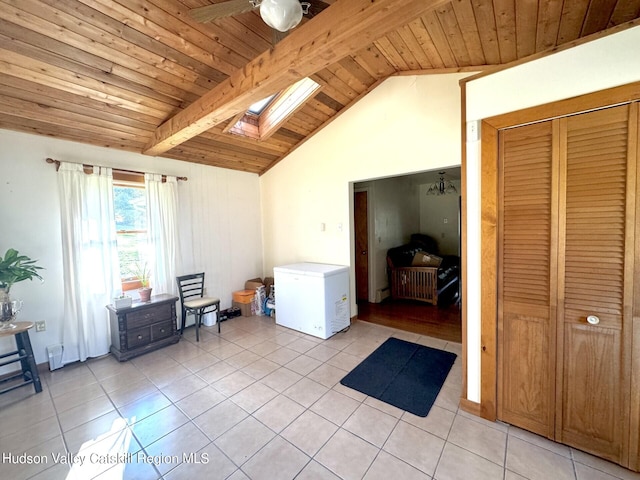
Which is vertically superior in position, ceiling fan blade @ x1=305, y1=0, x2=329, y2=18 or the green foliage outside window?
ceiling fan blade @ x1=305, y1=0, x2=329, y2=18

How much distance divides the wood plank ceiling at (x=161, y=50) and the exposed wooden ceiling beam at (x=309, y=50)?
0.08 metres

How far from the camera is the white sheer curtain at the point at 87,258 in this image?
275 cm

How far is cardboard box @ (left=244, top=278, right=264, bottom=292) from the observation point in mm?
4441

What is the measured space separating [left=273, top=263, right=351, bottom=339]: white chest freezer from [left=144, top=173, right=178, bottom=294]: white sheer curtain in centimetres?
149

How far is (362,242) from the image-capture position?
477cm

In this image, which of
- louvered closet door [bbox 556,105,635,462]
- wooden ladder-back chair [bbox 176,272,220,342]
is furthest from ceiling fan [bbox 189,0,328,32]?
wooden ladder-back chair [bbox 176,272,220,342]

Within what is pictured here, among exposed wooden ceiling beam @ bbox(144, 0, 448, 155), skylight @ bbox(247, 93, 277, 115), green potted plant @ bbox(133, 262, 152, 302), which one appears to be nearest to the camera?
exposed wooden ceiling beam @ bbox(144, 0, 448, 155)

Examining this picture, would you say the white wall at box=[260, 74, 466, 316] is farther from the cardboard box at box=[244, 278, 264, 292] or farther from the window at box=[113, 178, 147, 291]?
the window at box=[113, 178, 147, 291]

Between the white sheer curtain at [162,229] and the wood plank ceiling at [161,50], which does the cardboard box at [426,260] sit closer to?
the wood plank ceiling at [161,50]

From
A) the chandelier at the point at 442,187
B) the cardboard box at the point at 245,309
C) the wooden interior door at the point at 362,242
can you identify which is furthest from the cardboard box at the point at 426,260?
the cardboard box at the point at 245,309

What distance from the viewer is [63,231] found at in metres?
2.72

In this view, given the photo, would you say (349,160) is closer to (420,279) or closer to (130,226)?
(420,279)

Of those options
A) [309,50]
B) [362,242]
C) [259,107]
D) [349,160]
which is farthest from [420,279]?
[309,50]

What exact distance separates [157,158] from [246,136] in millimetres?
1265
